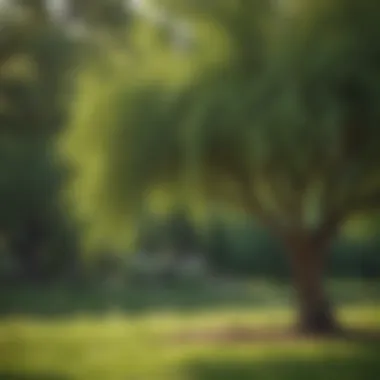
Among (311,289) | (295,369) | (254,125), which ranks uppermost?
(254,125)

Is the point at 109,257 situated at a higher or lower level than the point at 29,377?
higher

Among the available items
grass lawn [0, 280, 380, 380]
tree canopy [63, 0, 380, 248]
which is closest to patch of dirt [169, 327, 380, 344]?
grass lawn [0, 280, 380, 380]

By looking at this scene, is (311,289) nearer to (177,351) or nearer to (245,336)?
(245,336)

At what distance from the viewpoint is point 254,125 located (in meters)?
1.13

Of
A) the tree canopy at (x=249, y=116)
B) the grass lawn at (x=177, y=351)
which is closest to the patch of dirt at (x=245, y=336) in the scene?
the grass lawn at (x=177, y=351)

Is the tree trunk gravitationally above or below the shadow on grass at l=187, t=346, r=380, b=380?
above

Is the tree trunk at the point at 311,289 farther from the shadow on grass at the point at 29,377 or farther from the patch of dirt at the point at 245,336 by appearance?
the shadow on grass at the point at 29,377

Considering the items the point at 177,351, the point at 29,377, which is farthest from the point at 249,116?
the point at 29,377

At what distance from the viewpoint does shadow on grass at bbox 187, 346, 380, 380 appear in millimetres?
1107

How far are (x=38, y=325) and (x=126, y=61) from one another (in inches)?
18.4

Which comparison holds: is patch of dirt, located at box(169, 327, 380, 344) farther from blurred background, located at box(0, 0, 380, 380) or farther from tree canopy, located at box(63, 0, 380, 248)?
tree canopy, located at box(63, 0, 380, 248)

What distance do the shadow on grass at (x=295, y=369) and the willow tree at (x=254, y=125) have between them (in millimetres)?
60

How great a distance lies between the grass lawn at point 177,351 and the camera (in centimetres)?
111

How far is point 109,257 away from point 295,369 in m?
0.35
